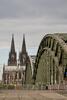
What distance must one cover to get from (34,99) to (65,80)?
24.3 meters

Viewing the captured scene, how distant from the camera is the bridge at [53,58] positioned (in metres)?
57.2

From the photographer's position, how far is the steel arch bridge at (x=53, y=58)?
188ft

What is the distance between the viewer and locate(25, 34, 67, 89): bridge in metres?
57.2

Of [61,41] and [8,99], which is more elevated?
[61,41]

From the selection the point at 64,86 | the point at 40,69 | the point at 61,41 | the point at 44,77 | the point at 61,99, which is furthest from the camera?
the point at 40,69

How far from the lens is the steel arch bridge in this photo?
2255 inches

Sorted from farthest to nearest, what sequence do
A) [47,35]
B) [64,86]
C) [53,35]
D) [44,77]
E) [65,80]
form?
[44,77] < [47,35] < [53,35] < [65,80] < [64,86]

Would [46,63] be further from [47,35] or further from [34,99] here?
[34,99]

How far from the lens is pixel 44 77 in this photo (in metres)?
74.5

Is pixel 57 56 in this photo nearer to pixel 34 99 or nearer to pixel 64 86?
pixel 64 86

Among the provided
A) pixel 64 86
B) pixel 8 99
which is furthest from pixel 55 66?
pixel 8 99

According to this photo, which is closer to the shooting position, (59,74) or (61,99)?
(61,99)

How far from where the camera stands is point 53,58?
62.4m

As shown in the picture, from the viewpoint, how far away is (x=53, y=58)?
6244cm
